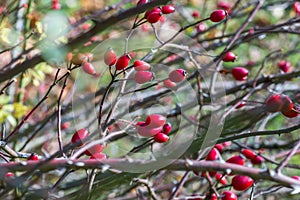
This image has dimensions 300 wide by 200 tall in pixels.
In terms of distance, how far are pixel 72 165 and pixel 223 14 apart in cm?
79

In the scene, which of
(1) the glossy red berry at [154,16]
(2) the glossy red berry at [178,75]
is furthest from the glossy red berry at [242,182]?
(1) the glossy red berry at [154,16]

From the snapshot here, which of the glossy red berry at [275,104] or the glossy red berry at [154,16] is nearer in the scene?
the glossy red berry at [275,104]

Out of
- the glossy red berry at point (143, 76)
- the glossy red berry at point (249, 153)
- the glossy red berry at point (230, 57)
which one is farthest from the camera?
the glossy red berry at point (230, 57)

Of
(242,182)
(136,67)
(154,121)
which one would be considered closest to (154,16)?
(136,67)

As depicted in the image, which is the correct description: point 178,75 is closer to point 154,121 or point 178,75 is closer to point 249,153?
point 154,121

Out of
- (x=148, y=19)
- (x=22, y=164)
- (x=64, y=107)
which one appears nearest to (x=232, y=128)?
(x=148, y=19)

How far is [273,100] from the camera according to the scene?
49.2 inches

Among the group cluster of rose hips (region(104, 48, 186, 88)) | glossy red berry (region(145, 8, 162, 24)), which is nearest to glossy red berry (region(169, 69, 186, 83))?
cluster of rose hips (region(104, 48, 186, 88))

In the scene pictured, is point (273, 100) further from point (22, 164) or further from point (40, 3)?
point (40, 3)

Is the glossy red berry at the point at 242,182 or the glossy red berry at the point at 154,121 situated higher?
the glossy red berry at the point at 154,121

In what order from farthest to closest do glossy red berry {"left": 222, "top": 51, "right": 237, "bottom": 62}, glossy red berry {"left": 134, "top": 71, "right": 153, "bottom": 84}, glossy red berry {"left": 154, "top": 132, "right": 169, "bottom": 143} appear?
glossy red berry {"left": 222, "top": 51, "right": 237, "bottom": 62} → glossy red berry {"left": 134, "top": 71, "right": 153, "bottom": 84} → glossy red berry {"left": 154, "top": 132, "right": 169, "bottom": 143}

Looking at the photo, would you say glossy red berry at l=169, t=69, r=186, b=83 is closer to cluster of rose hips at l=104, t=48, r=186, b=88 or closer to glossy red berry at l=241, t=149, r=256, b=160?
cluster of rose hips at l=104, t=48, r=186, b=88

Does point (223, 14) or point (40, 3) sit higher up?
point (223, 14)

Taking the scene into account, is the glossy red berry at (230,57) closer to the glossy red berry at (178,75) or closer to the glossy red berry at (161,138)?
the glossy red berry at (178,75)
